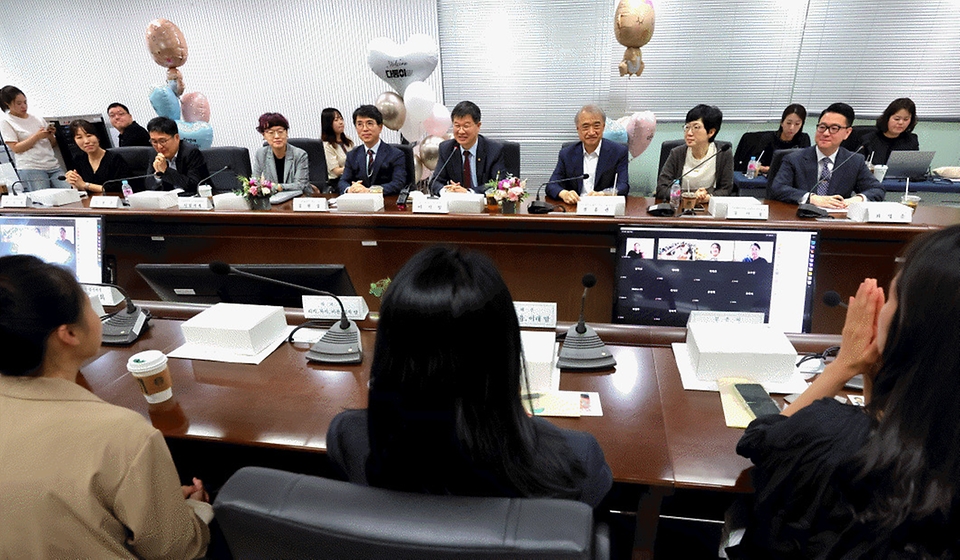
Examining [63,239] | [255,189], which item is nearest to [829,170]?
[255,189]

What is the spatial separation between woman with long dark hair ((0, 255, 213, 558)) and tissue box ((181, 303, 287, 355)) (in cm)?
50

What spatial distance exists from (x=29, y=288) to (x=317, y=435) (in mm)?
567

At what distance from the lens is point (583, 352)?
1.31m

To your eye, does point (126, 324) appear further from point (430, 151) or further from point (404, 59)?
point (404, 59)

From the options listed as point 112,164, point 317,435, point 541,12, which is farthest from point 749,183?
point 112,164

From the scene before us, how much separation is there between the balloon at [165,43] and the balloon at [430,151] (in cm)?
239

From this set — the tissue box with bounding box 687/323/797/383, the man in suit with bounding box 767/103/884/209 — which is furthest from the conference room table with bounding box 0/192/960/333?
the tissue box with bounding box 687/323/797/383

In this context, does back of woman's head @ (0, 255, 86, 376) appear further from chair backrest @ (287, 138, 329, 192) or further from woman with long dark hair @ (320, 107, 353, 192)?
woman with long dark hair @ (320, 107, 353, 192)

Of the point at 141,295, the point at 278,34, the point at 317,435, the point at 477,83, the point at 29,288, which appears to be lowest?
the point at 141,295

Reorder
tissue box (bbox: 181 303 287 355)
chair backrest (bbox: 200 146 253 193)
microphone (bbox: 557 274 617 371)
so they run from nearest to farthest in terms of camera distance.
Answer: microphone (bbox: 557 274 617 371) → tissue box (bbox: 181 303 287 355) → chair backrest (bbox: 200 146 253 193)

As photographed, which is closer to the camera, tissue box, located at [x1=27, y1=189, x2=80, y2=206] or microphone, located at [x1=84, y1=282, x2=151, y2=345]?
microphone, located at [x1=84, y1=282, x2=151, y2=345]

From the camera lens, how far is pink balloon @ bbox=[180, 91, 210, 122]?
187 inches

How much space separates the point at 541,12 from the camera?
15.4 ft

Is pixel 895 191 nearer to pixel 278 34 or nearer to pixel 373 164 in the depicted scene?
pixel 373 164
